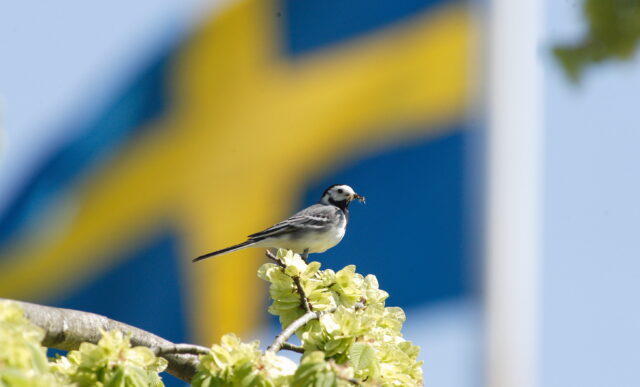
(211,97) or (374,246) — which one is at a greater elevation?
(211,97)

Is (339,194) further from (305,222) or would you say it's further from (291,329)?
(291,329)

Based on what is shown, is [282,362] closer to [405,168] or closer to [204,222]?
[405,168]

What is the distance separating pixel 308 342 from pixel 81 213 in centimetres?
881

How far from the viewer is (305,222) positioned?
7.48 m

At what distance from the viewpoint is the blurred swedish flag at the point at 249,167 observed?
29.1ft

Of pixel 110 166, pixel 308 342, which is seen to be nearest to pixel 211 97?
pixel 110 166

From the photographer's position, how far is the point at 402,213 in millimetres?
8797

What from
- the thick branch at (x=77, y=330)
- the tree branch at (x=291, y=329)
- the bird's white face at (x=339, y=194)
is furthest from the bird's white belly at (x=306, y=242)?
the thick branch at (x=77, y=330)

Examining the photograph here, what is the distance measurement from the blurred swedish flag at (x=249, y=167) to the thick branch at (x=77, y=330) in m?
5.10

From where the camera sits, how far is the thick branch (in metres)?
2.95

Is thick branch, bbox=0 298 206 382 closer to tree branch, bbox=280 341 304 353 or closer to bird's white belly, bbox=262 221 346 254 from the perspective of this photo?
tree branch, bbox=280 341 304 353

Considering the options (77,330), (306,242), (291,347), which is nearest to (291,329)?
(291,347)

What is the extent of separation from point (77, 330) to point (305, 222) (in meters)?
4.47

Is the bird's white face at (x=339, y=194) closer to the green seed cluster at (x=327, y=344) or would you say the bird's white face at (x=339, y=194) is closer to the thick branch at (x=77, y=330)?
the green seed cluster at (x=327, y=344)
